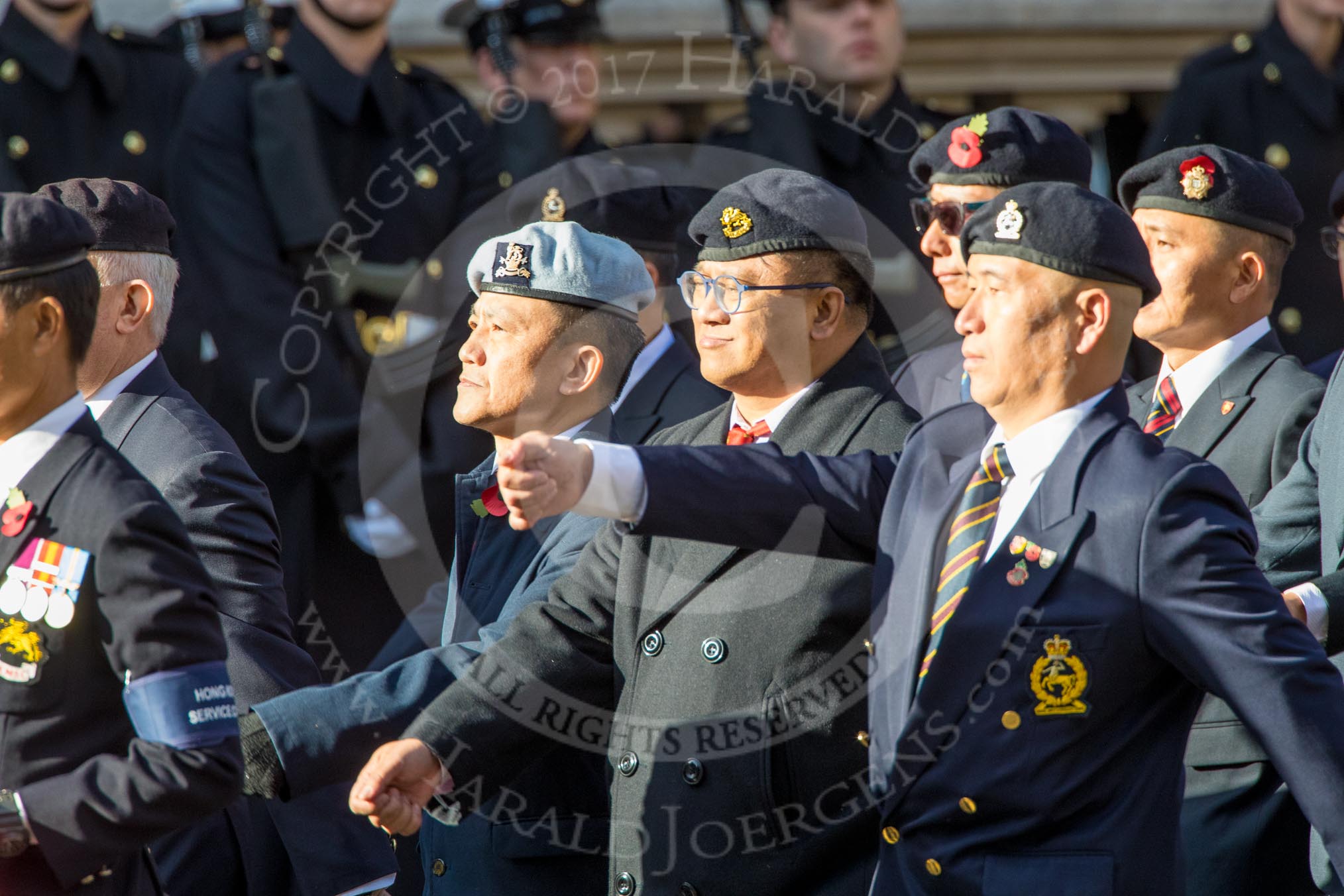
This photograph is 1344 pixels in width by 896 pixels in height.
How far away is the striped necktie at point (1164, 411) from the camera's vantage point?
439cm

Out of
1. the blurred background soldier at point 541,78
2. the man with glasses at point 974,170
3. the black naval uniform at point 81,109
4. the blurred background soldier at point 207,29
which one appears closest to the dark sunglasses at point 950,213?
the man with glasses at point 974,170

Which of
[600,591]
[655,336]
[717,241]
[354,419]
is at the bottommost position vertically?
[354,419]

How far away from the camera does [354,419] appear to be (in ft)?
20.0

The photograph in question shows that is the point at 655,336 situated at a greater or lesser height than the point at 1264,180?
lesser

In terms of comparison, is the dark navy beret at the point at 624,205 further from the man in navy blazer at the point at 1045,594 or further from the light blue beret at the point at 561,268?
the man in navy blazer at the point at 1045,594

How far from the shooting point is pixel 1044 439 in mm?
3055

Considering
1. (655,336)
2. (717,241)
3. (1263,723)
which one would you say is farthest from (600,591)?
(655,336)

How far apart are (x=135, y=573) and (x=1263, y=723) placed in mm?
1682

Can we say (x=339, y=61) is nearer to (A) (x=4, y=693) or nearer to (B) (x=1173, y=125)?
(B) (x=1173, y=125)

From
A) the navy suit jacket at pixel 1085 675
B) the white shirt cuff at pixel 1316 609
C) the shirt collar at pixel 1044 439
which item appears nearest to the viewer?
the navy suit jacket at pixel 1085 675

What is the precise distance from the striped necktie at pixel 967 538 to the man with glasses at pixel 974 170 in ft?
4.56

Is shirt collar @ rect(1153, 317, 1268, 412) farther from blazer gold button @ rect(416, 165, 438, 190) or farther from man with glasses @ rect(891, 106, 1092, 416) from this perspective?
blazer gold button @ rect(416, 165, 438, 190)

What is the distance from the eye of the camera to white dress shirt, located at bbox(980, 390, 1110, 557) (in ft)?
9.95

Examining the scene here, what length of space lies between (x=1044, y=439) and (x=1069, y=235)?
333 millimetres
